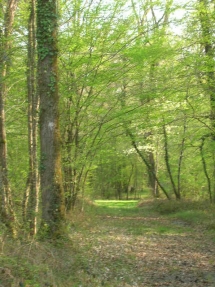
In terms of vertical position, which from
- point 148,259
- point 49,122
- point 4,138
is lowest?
point 148,259

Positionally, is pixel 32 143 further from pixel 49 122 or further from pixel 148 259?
pixel 148 259

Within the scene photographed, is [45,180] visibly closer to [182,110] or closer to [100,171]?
[182,110]

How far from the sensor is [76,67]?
11883 millimetres

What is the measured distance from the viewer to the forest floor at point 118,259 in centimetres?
527

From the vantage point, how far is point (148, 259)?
8.60 metres

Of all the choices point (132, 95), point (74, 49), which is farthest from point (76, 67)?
point (132, 95)

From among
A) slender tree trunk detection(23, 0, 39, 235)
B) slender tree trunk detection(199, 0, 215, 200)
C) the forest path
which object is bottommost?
the forest path

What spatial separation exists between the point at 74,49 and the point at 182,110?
5985 mm

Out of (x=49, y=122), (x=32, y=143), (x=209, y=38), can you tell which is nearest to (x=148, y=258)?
(x=32, y=143)

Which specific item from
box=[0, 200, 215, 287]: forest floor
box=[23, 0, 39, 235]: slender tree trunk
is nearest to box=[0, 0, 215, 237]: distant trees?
box=[23, 0, 39, 235]: slender tree trunk

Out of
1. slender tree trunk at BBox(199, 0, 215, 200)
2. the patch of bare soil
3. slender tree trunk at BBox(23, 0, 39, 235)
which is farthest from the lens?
slender tree trunk at BBox(199, 0, 215, 200)

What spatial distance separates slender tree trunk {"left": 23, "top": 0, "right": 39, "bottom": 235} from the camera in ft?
25.3

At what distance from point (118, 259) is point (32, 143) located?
3.47m

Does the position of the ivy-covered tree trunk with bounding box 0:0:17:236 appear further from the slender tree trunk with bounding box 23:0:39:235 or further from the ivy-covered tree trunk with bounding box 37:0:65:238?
the ivy-covered tree trunk with bounding box 37:0:65:238
